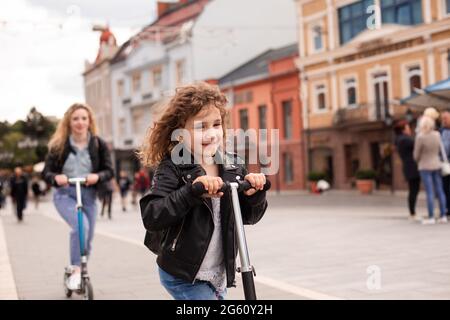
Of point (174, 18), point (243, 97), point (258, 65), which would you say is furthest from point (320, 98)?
point (174, 18)

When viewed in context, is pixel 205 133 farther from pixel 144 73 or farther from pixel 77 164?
pixel 144 73

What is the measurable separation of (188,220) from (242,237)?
0.40 m

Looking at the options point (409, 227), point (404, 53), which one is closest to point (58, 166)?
point (409, 227)

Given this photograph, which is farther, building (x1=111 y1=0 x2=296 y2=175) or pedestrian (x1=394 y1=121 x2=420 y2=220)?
building (x1=111 y1=0 x2=296 y2=175)

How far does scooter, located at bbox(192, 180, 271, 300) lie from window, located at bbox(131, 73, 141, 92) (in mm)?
46694

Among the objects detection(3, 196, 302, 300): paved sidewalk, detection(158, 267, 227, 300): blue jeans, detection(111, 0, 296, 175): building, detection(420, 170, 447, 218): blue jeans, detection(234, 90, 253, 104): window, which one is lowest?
detection(3, 196, 302, 300): paved sidewalk

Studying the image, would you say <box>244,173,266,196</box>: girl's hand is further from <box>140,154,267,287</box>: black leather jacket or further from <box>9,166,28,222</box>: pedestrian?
<box>9,166,28,222</box>: pedestrian

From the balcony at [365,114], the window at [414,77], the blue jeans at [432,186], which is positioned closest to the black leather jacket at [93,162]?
A: the blue jeans at [432,186]

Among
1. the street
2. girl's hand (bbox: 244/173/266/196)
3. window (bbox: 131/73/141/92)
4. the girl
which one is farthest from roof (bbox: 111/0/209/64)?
girl's hand (bbox: 244/173/266/196)

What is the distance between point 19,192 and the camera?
19.5 meters

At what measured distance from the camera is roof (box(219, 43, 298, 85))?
37062mm

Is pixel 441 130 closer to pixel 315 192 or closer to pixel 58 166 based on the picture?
pixel 58 166

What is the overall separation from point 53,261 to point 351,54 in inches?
868

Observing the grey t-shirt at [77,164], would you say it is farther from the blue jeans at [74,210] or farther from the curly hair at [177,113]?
the curly hair at [177,113]
